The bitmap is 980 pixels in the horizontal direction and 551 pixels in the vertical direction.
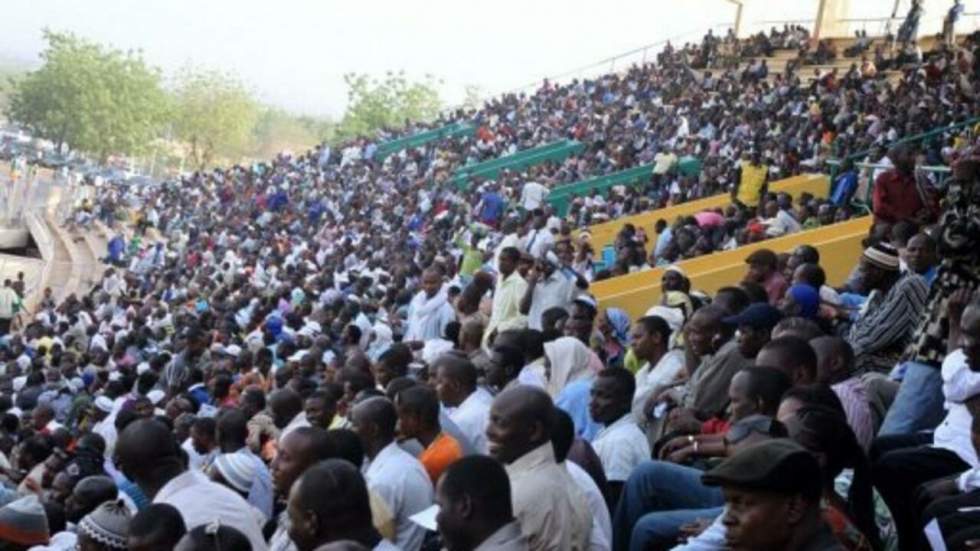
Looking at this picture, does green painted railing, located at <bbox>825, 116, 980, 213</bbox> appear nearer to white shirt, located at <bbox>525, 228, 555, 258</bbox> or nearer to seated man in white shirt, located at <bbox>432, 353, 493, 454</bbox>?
white shirt, located at <bbox>525, 228, 555, 258</bbox>

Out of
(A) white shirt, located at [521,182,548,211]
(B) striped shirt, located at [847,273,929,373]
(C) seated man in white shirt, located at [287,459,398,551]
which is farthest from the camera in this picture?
(A) white shirt, located at [521,182,548,211]

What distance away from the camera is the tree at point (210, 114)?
89.2 meters

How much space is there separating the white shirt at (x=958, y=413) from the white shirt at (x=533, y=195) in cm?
1991

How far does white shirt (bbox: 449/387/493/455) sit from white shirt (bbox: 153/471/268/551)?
1.54 metres

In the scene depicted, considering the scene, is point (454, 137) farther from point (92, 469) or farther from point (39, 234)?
point (92, 469)

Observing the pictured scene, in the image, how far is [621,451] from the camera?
6824 mm

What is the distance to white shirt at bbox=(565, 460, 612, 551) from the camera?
5.46 meters

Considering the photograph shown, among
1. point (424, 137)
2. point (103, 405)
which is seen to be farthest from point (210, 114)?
point (103, 405)

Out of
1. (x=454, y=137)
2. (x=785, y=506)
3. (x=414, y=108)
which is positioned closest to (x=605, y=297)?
(x=785, y=506)

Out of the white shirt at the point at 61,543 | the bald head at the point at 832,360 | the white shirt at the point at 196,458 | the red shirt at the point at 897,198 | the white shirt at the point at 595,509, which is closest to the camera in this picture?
the white shirt at the point at 595,509

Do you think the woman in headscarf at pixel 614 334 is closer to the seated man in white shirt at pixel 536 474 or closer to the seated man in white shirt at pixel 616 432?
the seated man in white shirt at pixel 616 432

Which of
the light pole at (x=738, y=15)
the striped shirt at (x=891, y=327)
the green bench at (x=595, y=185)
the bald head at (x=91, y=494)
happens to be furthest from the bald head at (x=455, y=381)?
the light pole at (x=738, y=15)

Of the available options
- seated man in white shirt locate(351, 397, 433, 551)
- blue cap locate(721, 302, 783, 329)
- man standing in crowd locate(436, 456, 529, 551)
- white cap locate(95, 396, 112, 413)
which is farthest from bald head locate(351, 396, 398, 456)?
white cap locate(95, 396, 112, 413)

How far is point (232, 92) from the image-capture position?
91562 millimetres
